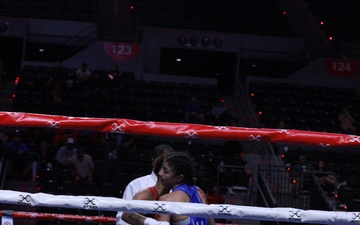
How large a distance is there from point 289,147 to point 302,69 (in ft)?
19.4

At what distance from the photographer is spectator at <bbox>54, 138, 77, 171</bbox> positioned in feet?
39.4

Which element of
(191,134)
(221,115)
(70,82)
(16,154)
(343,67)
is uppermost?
(343,67)

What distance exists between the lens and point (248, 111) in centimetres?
1812

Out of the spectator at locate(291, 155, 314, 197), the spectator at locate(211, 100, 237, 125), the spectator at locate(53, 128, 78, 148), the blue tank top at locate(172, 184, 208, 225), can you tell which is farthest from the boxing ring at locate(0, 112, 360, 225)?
the spectator at locate(211, 100, 237, 125)

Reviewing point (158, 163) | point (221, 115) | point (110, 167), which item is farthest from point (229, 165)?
point (158, 163)

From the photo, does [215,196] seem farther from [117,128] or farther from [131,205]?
[131,205]

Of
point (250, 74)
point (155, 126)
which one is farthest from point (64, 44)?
point (155, 126)

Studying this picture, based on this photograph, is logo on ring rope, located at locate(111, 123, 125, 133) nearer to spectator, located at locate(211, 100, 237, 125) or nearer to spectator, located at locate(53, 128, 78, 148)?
spectator, located at locate(53, 128, 78, 148)

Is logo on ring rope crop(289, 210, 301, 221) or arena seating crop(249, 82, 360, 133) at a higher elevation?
arena seating crop(249, 82, 360, 133)

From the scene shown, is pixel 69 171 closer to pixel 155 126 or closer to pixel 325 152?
pixel 325 152

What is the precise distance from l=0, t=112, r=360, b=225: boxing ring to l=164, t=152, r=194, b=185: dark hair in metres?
0.32

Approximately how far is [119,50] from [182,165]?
16.1m

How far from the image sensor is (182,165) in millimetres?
3807

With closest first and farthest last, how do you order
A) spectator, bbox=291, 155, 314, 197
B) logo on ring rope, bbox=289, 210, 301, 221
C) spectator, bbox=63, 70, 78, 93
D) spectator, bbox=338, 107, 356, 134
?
logo on ring rope, bbox=289, 210, 301, 221 → spectator, bbox=291, 155, 314, 197 → spectator, bbox=338, 107, 356, 134 → spectator, bbox=63, 70, 78, 93
